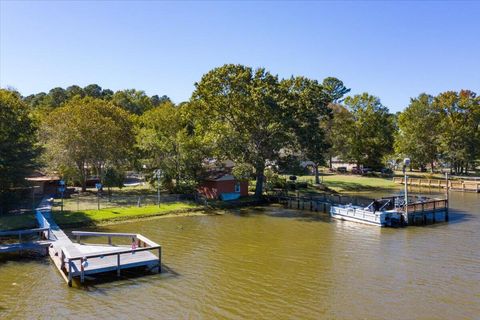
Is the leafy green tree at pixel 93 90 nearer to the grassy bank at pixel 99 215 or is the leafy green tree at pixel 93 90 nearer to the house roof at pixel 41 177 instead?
the house roof at pixel 41 177

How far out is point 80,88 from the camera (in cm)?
12519

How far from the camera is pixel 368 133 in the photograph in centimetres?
7525

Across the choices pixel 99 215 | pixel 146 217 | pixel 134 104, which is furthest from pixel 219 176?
pixel 134 104

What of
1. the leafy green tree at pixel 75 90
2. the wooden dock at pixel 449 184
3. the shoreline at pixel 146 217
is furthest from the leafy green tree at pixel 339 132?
the leafy green tree at pixel 75 90

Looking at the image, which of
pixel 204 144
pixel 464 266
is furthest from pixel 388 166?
pixel 464 266

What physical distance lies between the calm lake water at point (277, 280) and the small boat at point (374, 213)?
7.15ft

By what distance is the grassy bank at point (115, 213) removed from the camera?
32.4 meters

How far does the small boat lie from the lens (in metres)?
33.8

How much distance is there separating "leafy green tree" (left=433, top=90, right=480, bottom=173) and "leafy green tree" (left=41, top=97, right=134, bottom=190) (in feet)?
172

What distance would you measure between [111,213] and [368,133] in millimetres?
52577

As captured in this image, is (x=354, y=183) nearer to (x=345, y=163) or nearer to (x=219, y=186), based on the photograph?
(x=345, y=163)

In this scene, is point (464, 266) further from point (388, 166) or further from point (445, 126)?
point (388, 166)

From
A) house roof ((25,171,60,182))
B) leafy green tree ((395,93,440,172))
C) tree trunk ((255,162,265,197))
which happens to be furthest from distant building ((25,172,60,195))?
leafy green tree ((395,93,440,172))

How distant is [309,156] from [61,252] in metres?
29.7
